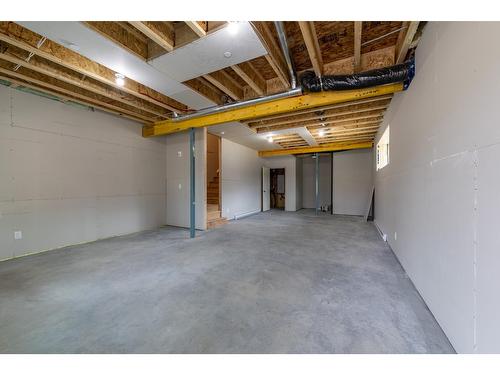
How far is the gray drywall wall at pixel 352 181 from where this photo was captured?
737 cm

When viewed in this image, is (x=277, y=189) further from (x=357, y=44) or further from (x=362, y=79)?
(x=357, y=44)

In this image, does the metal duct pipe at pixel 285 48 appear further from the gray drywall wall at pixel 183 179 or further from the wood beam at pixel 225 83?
the gray drywall wall at pixel 183 179

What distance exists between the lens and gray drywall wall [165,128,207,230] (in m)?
5.09

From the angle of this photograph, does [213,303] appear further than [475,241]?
Yes

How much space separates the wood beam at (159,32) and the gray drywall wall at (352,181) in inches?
281

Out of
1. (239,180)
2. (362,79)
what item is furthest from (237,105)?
(239,180)

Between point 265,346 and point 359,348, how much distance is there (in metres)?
0.65

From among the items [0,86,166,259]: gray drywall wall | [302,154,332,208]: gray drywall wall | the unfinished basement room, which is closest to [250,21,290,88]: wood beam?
the unfinished basement room

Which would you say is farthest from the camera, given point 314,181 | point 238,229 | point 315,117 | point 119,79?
point 314,181

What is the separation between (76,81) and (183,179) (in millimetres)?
2962

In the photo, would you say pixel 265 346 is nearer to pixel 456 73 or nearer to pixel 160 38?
pixel 456 73

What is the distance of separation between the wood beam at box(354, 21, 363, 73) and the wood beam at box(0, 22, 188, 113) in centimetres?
316

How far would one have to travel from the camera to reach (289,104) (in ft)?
10.5
